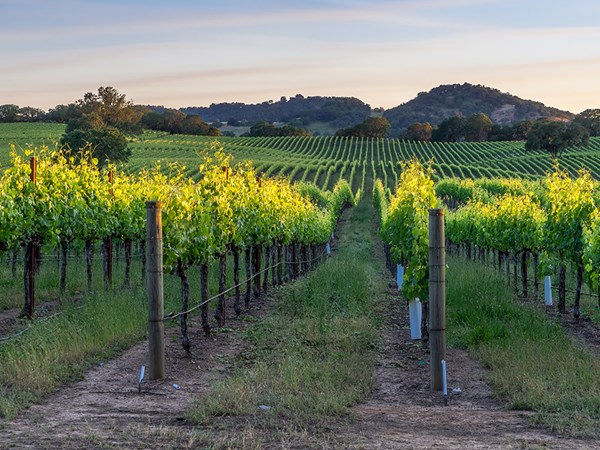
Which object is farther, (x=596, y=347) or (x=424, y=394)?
(x=596, y=347)

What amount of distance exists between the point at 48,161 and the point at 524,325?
1139cm

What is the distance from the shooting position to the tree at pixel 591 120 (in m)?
125

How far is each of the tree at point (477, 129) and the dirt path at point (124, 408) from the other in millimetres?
122345

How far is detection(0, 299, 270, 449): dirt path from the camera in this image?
6934 mm

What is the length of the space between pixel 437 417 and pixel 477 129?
126m

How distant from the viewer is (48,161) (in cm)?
1820

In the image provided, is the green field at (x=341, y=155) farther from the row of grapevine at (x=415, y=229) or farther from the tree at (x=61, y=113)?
the row of grapevine at (x=415, y=229)

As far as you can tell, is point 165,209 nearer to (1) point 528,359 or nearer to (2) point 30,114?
(1) point 528,359

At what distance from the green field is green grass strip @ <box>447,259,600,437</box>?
173 ft

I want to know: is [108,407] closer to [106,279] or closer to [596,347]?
[596,347]

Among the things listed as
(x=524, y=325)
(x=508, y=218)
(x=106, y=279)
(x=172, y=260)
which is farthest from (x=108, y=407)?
(x=508, y=218)

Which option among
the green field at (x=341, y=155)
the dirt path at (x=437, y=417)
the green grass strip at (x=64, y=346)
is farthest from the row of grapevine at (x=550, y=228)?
the green field at (x=341, y=155)

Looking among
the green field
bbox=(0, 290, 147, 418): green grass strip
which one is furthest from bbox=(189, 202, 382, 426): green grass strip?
the green field

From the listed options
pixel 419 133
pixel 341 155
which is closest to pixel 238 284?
pixel 341 155
